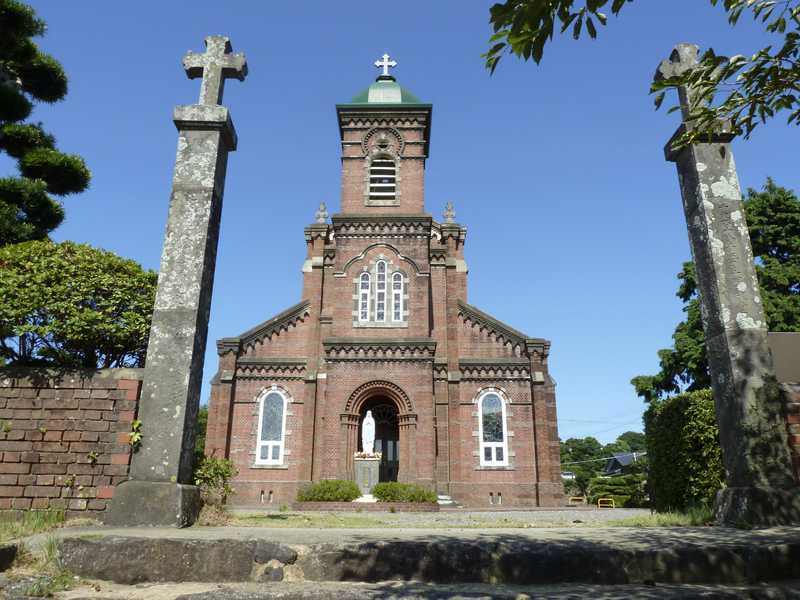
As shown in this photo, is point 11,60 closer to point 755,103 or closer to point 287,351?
point 287,351

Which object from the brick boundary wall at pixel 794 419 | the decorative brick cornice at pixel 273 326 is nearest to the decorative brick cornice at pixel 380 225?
the decorative brick cornice at pixel 273 326

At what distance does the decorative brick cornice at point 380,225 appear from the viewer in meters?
26.0

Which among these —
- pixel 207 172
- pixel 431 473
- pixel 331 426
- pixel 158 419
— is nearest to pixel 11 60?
pixel 207 172

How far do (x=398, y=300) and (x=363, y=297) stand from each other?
160 centimetres

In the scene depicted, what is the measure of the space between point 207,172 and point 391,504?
14423 mm

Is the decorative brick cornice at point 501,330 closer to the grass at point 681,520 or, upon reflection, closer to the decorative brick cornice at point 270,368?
the decorative brick cornice at point 270,368

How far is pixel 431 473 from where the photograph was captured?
72.5ft

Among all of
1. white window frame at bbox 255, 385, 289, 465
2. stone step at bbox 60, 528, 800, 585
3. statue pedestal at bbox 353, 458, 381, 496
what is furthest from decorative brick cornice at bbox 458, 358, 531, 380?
stone step at bbox 60, 528, 800, 585

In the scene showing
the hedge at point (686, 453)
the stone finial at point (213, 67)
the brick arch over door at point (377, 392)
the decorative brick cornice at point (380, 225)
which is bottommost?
the hedge at point (686, 453)

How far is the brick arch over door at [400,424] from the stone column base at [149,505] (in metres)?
16.0

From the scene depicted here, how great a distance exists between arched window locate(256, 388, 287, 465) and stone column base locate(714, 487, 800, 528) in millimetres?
20594

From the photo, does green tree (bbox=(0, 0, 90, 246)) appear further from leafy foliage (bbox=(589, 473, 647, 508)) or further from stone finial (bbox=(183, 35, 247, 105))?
leafy foliage (bbox=(589, 473, 647, 508))

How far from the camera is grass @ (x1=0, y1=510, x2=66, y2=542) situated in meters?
5.70

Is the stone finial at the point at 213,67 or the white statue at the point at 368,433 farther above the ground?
the stone finial at the point at 213,67
